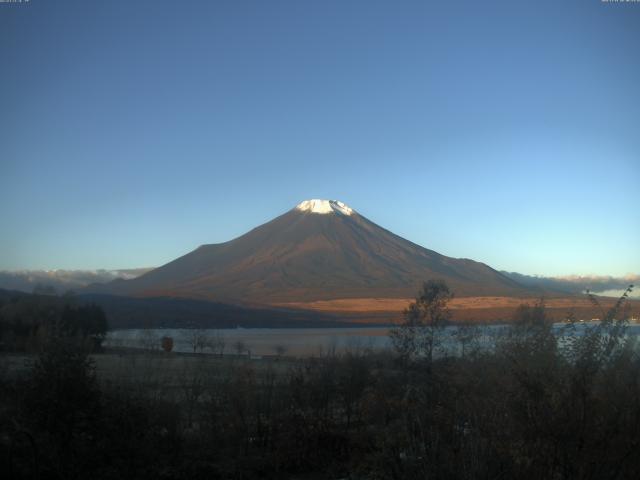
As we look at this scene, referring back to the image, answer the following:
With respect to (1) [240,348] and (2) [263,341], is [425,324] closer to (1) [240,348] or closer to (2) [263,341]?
(1) [240,348]

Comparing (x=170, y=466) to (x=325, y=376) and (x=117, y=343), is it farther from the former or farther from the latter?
(x=117, y=343)

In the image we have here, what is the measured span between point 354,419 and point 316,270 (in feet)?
490

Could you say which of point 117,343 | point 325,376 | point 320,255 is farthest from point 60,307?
point 320,255

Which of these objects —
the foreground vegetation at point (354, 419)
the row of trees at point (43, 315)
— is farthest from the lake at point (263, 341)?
the foreground vegetation at point (354, 419)

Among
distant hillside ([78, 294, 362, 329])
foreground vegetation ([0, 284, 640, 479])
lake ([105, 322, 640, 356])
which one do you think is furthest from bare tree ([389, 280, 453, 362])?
distant hillside ([78, 294, 362, 329])

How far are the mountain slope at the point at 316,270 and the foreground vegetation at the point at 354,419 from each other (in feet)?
395

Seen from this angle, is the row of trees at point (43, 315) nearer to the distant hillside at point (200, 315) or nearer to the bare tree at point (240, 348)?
the bare tree at point (240, 348)

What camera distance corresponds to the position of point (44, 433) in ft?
31.8

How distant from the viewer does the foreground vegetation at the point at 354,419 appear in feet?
18.5

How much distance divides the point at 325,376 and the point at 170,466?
432 cm

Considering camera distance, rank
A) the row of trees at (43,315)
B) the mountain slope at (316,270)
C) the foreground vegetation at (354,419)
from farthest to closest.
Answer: the mountain slope at (316,270), the row of trees at (43,315), the foreground vegetation at (354,419)

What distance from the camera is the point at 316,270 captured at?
535ft

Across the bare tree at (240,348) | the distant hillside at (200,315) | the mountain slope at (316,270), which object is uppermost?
the mountain slope at (316,270)

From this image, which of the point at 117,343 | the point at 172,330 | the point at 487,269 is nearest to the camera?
the point at 117,343
